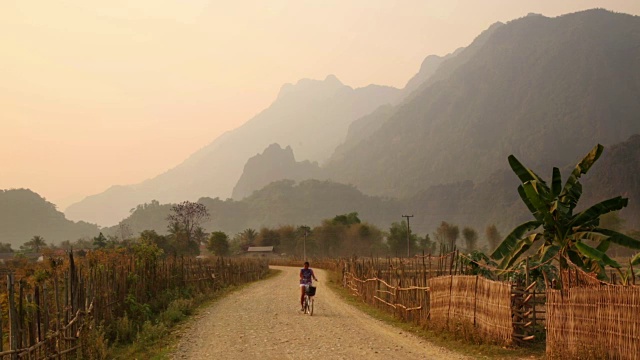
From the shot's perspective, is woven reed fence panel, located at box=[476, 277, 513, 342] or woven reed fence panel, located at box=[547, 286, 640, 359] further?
woven reed fence panel, located at box=[476, 277, 513, 342]

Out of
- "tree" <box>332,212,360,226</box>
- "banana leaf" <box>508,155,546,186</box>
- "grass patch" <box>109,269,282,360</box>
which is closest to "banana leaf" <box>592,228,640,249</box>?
"banana leaf" <box>508,155,546,186</box>

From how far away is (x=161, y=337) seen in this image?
50.5ft

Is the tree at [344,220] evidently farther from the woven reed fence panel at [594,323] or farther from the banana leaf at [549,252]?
the woven reed fence panel at [594,323]

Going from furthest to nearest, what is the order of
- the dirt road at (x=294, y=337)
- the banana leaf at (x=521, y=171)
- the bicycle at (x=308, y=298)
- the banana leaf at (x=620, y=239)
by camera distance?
1. the bicycle at (x=308, y=298)
2. the banana leaf at (x=521, y=171)
3. the banana leaf at (x=620, y=239)
4. the dirt road at (x=294, y=337)

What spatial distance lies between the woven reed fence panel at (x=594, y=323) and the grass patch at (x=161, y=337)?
8936 millimetres

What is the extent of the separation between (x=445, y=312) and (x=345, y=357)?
4.68 m

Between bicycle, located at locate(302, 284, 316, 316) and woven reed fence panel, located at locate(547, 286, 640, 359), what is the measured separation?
33.2 feet

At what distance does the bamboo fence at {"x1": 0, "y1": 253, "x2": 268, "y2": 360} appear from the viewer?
971 centimetres

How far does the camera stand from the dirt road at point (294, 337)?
498 inches

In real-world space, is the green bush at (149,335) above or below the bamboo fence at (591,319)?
below

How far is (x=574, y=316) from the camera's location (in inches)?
437

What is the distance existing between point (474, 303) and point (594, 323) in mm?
3921

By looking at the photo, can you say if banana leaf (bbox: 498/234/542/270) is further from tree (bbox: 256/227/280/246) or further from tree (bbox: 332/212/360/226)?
tree (bbox: 256/227/280/246)

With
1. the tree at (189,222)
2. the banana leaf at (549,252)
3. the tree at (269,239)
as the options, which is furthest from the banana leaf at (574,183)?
the tree at (269,239)
